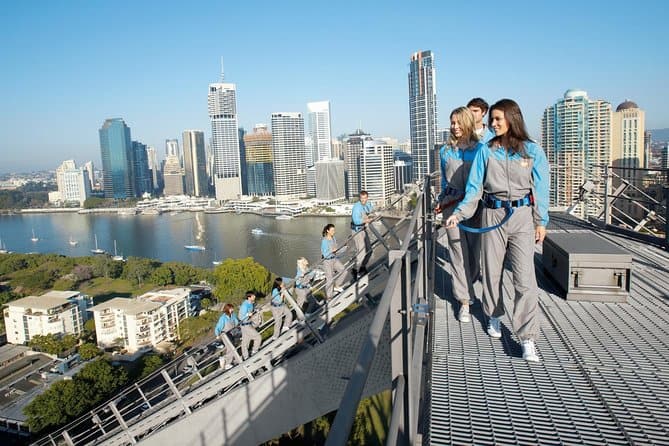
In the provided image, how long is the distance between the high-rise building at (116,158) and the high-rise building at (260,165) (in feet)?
53.6

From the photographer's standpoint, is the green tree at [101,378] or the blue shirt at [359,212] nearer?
the blue shirt at [359,212]

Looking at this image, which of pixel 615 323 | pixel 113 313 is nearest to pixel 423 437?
pixel 615 323

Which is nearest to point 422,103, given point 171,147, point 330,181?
point 330,181

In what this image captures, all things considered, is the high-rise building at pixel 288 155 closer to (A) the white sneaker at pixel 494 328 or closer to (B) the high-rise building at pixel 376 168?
(B) the high-rise building at pixel 376 168

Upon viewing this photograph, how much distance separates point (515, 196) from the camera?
1427mm

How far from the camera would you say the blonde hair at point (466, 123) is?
1.75 meters

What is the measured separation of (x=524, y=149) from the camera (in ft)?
4.65

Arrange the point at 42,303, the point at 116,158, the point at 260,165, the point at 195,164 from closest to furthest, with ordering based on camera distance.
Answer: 1. the point at 42,303
2. the point at 260,165
3. the point at 195,164
4. the point at 116,158

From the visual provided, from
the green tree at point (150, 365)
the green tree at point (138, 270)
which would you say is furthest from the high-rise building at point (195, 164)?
the green tree at point (150, 365)

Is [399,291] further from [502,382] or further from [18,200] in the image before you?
[18,200]

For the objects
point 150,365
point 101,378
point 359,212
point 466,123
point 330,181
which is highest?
point 466,123

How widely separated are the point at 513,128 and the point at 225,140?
5791cm

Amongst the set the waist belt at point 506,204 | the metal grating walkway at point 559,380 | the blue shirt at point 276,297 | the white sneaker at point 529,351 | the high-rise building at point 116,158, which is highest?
the high-rise building at point 116,158

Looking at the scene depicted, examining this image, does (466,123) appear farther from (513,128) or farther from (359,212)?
(359,212)
